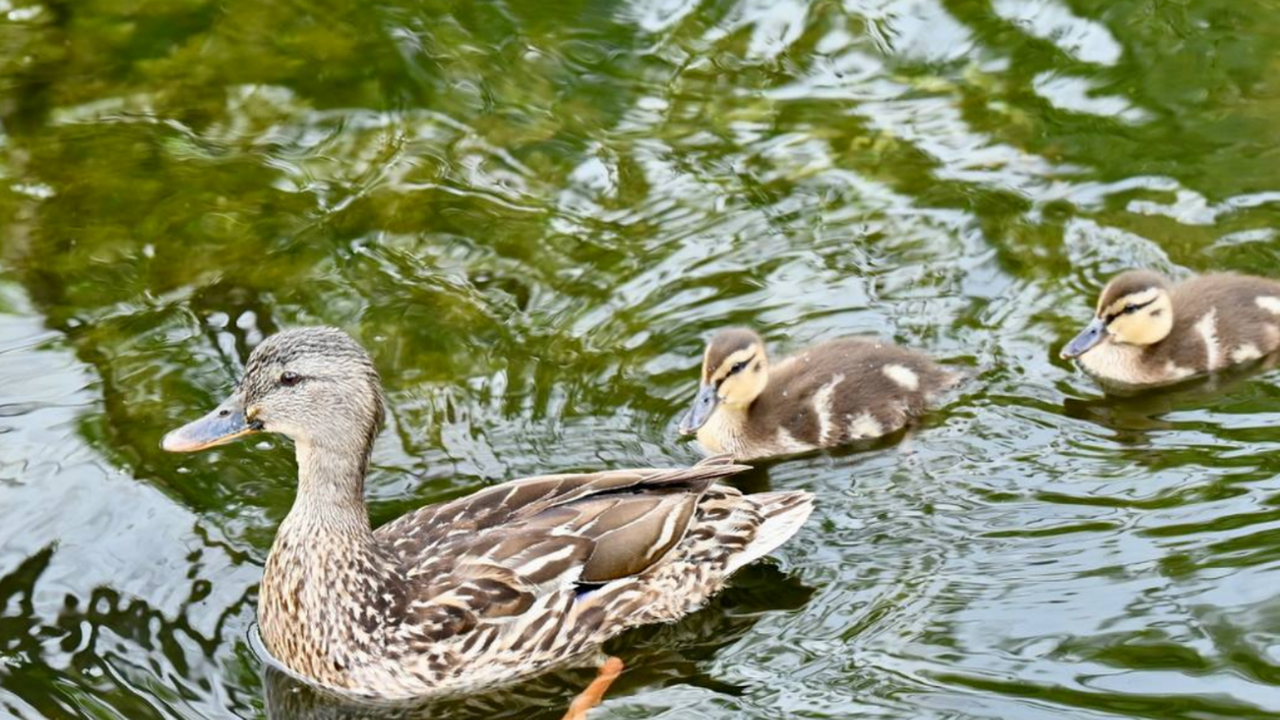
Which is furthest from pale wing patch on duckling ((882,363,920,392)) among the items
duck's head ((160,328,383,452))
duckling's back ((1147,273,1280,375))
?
duck's head ((160,328,383,452))

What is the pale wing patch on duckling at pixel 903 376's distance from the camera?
5504 millimetres

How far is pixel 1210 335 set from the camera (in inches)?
223

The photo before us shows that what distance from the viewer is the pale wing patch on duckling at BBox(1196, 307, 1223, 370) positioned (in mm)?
5660

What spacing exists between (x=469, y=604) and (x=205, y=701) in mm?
632

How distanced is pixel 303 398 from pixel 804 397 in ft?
5.27

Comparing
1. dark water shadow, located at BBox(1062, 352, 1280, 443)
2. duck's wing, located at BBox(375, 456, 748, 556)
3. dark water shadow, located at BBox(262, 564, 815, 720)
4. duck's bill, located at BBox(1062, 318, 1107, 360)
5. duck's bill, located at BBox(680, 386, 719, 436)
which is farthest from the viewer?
duck's bill, located at BBox(1062, 318, 1107, 360)

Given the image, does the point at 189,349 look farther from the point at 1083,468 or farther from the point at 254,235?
the point at 1083,468

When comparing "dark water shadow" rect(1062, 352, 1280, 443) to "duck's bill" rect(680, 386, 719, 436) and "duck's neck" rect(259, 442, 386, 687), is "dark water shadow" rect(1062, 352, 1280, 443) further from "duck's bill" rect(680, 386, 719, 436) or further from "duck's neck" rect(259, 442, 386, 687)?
"duck's neck" rect(259, 442, 386, 687)

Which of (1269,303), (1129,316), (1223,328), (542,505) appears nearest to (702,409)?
(542,505)

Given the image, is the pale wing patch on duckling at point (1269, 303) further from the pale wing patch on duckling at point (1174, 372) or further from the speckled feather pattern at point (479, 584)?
the speckled feather pattern at point (479, 584)

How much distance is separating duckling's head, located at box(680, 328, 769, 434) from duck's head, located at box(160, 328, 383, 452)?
1114mm

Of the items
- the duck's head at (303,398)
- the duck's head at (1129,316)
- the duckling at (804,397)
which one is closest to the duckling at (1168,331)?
the duck's head at (1129,316)

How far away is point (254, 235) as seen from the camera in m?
6.20

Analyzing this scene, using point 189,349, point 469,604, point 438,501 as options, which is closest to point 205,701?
point 469,604
